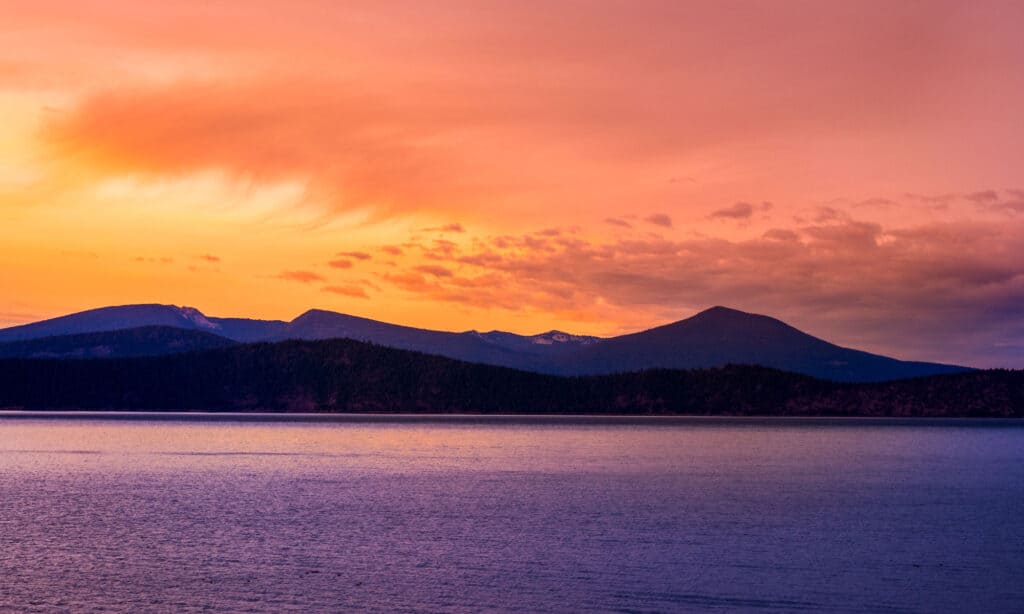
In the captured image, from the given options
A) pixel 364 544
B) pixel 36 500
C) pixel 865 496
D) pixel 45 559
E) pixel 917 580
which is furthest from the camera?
pixel 865 496

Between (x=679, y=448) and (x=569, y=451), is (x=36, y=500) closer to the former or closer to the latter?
(x=569, y=451)

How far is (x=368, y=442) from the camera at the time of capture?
588ft

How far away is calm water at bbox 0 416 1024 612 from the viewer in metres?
40.8

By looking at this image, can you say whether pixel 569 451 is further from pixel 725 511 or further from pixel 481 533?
pixel 481 533

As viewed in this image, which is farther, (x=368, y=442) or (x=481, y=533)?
(x=368, y=442)

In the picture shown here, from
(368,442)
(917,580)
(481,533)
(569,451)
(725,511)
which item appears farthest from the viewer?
(368,442)

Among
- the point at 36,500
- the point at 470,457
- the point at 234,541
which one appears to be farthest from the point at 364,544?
the point at 470,457

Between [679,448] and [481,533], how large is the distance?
108 metres

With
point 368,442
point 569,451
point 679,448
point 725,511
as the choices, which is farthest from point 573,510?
point 368,442

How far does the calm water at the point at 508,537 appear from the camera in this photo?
40.8 metres

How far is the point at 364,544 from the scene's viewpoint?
53969mm

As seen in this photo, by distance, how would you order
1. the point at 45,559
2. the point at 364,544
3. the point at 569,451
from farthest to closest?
the point at 569,451, the point at 364,544, the point at 45,559

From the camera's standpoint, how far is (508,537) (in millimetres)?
57031

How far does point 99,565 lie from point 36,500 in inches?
1248
